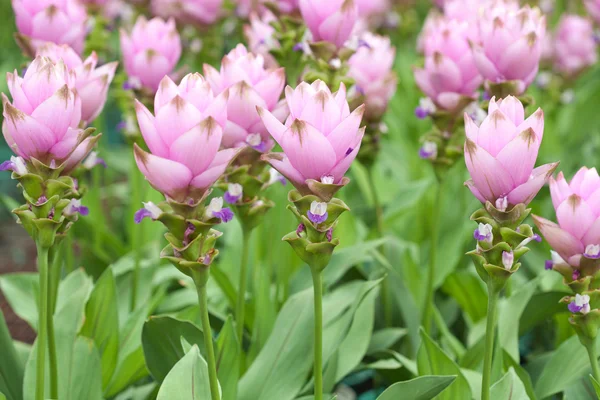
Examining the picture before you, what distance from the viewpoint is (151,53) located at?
2.41 metres

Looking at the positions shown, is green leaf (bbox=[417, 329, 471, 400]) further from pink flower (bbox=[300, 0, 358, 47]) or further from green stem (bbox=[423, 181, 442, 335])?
pink flower (bbox=[300, 0, 358, 47])

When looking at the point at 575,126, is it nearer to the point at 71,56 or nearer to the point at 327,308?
the point at 327,308

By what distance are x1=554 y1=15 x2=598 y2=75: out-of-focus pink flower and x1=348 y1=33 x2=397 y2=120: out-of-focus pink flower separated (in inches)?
93.7

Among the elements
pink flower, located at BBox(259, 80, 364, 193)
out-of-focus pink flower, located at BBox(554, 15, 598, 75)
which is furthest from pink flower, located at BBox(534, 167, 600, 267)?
out-of-focus pink flower, located at BBox(554, 15, 598, 75)

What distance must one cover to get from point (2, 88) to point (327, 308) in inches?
93.6

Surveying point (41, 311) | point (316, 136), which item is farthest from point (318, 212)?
point (41, 311)

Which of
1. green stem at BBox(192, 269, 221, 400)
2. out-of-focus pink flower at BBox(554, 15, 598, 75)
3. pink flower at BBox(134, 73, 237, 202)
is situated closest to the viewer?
pink flower at BBox(134, 73, 237, 202)

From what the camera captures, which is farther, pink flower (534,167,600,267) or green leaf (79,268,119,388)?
green leaf (79,268,119,388)

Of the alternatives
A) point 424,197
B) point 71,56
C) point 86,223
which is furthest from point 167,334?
point 424,197

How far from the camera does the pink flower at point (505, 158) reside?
4.73 ft

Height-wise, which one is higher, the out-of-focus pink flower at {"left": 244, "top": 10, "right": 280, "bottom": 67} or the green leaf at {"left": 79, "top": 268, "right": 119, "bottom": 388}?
the out-of-focus pink flower at {"left": 244, "top": 10, "right": 280, "bottom": 67}

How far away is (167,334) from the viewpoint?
1.93 metres

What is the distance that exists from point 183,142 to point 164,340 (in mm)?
753

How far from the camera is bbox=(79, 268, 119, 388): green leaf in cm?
221
